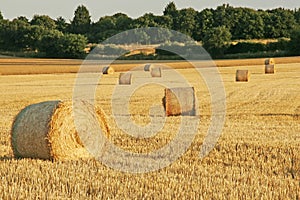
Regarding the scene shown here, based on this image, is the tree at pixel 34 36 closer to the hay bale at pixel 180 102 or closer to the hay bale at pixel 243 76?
the hay bale at pixel 243 76

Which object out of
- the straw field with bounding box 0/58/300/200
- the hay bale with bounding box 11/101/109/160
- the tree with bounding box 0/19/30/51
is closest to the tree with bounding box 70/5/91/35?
the tree with bounding box 0/19/30/51

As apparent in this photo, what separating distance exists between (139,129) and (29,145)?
3.52 metres

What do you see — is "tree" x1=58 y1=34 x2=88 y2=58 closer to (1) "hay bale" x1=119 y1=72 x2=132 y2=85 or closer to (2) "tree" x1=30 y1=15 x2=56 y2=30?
(2) "tree" x1=30 y1=15 x2=56 y2=30

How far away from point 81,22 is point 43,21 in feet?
20.8

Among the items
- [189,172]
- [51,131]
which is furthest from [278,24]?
[189,172]

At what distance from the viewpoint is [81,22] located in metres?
88.8

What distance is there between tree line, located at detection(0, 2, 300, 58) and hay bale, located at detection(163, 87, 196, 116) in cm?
4557

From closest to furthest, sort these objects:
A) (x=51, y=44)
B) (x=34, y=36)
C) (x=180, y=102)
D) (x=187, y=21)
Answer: (x=180, y=102), (x=51, y=44), (x=34, y=36), (x=187, y=21)

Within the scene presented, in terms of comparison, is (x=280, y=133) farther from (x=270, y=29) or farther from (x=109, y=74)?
(x=270, y=29)

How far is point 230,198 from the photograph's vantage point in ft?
16.4

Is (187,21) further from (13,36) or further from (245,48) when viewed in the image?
(13,36)

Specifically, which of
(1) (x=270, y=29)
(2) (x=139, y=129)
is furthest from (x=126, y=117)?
(1) (x=270, y=29)

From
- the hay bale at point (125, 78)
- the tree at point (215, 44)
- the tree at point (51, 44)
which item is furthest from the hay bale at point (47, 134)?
the tree at point (51, 44)

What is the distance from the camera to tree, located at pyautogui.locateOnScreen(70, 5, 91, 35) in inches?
3303
